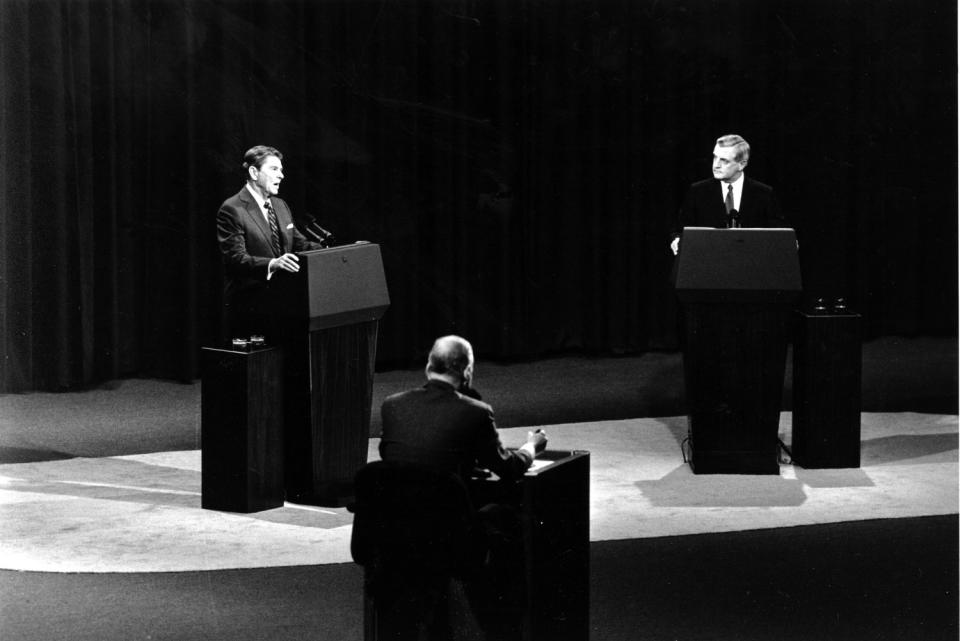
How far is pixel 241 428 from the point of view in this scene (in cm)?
592

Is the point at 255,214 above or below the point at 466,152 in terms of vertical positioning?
below

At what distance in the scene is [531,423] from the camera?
786cm

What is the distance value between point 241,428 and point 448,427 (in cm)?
214

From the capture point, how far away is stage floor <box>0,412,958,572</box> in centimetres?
548

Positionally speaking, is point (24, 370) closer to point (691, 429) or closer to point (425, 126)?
point (425, 126)

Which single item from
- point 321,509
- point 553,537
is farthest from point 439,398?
point 321,509

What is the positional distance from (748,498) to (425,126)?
145 inches

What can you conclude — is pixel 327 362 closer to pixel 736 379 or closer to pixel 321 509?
pixel 321 509

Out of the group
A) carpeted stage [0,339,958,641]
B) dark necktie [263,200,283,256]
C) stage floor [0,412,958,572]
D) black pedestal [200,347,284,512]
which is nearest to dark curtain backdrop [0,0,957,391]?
carpeted stage [0,339,958,641]

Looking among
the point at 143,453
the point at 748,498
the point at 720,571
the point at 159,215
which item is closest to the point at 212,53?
the point at 159,215

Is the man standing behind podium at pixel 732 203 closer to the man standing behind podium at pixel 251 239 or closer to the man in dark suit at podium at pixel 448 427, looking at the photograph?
the man standing behind podium at pixel 251 239

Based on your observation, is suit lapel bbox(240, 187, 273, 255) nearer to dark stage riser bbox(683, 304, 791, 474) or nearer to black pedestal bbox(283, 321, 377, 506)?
black pedestal bbox(283, 321, 377, 506)

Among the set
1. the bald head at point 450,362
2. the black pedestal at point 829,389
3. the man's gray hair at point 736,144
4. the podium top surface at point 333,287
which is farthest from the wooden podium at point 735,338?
the bald head at point 450,362

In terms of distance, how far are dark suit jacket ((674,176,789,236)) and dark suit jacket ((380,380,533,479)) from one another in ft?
9.94
